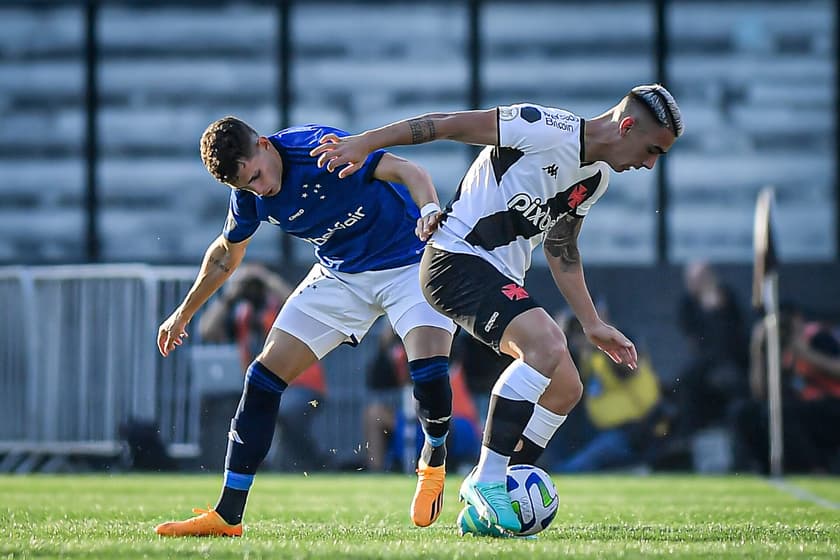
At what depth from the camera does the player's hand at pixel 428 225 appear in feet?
18.8

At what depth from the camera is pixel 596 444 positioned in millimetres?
13383

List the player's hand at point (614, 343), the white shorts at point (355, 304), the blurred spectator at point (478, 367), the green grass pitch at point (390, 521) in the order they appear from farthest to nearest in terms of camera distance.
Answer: the blurred spectator at point (478, 367) → the white shorts at point (355, 304) → the player's hand at point (614, 343) → the green grass pitch at point (390, 521)

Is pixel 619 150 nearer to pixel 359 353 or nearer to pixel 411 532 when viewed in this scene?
pixel 411 532

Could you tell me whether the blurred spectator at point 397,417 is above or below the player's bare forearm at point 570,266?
below

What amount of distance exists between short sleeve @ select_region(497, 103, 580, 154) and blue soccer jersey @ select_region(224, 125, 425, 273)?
71 centimetres

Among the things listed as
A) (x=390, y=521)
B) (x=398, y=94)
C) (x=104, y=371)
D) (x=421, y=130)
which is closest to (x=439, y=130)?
(x=421, y=130)

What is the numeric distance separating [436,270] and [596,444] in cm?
769

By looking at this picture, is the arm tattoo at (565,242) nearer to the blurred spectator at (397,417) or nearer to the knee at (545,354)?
the knee at (545,354)

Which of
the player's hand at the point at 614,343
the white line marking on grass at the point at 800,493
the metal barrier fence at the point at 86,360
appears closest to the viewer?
the player's hand at the point at 614,343

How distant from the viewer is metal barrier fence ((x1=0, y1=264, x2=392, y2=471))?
13.4m

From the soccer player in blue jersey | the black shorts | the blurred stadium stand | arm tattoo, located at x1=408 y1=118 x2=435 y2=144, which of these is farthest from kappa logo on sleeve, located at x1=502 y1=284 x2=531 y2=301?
the blurred stadium stand

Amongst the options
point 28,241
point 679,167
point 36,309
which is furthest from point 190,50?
point 679,167

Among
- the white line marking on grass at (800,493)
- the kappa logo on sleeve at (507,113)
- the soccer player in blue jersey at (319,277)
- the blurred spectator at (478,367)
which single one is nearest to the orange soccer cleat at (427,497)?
the soccer player in blue jersey at (319,277)

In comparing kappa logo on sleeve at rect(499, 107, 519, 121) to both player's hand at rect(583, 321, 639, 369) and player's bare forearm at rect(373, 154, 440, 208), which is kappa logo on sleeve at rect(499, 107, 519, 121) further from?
player's hand at rect(583, 321, 639, 369)
